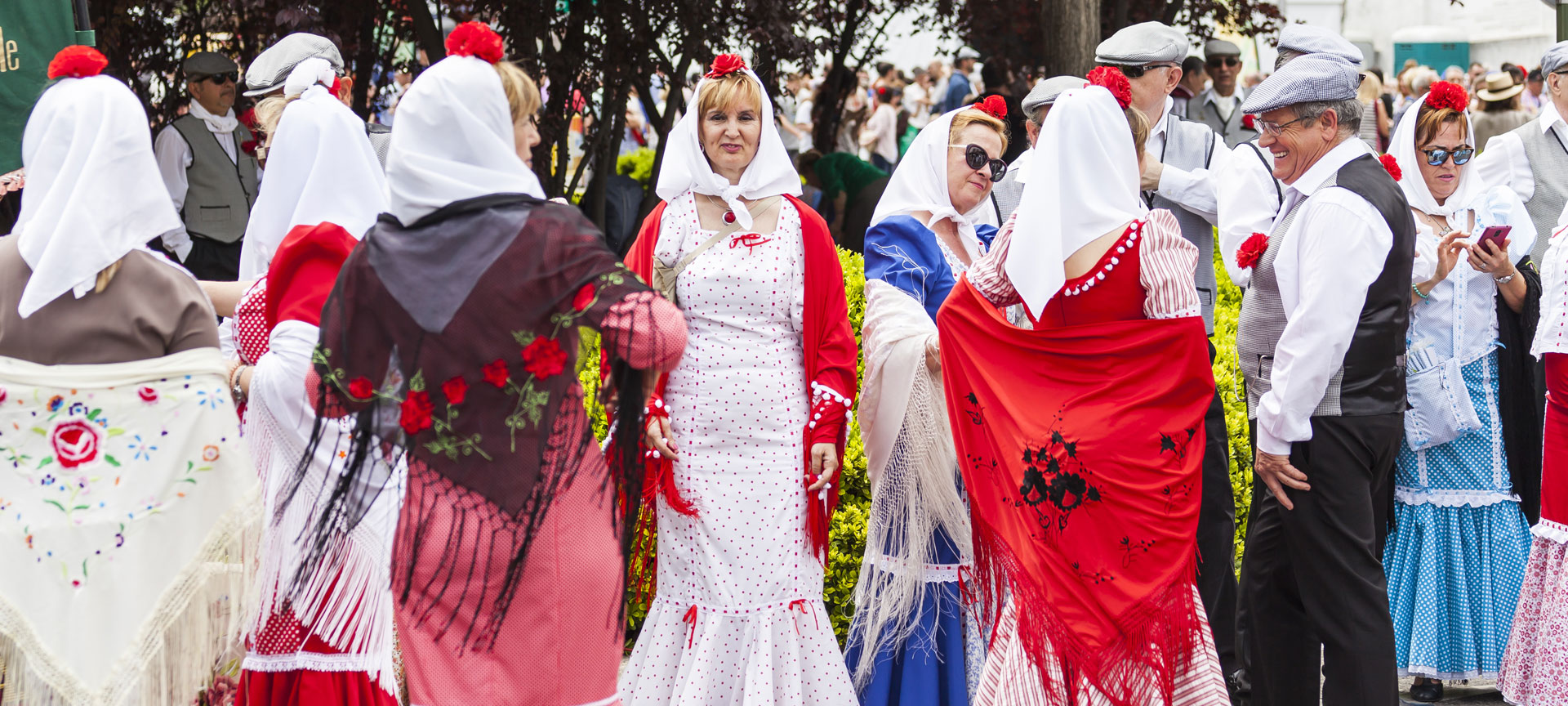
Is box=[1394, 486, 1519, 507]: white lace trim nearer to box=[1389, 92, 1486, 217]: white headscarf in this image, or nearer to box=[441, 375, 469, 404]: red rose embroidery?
box=[1389, 92, 1486, 217]: white headscarf

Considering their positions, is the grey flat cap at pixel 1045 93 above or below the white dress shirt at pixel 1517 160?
above

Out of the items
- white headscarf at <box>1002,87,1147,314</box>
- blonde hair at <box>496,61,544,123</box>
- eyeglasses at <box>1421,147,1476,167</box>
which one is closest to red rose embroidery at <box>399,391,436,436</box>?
blonde hair at <box>496,61,544,123</box>

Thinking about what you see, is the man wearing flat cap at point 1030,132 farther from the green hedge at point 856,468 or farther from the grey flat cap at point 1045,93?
the green hedge at point 856,468

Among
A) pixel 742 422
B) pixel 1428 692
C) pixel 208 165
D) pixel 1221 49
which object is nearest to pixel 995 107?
pixel 742 422

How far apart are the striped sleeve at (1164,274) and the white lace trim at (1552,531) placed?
1.64 metres

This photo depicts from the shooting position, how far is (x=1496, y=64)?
73.0 ft

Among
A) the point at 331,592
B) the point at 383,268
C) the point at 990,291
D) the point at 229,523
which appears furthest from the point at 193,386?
the point at 990,291

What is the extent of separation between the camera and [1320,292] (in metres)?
3.73

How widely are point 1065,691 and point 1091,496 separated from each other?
499 mm

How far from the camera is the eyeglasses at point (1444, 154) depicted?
193 inches

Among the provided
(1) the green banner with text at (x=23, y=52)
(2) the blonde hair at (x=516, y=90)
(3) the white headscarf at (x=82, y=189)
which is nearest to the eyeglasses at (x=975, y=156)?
(2) the blonde hair at (x=516, y=90)

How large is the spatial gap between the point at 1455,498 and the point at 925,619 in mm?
2036

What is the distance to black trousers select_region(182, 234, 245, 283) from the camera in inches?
328

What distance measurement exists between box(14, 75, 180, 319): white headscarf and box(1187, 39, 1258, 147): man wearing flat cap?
277 inches
